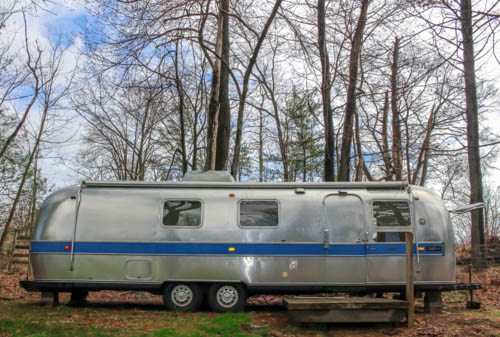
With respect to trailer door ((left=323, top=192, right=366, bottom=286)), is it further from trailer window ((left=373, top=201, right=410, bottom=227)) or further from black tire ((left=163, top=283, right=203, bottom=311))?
black tire ((left=163, top=283, right=203, bottom=311))

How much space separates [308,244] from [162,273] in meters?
3.04

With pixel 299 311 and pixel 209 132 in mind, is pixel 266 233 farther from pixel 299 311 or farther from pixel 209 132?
pixel 209 132

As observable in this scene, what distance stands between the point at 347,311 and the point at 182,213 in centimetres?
Result: 387

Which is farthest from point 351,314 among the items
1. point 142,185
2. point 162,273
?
point 142,185

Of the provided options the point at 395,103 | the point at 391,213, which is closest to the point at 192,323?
the point at 391,213

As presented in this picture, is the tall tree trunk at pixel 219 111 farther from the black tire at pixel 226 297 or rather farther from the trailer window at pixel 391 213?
the trailer window at pixel 391 213

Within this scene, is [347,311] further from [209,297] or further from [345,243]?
[209,297]

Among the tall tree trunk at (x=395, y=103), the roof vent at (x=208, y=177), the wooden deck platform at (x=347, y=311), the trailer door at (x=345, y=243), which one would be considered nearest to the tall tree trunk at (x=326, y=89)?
the tall tree trunk at (x=395, y=103)

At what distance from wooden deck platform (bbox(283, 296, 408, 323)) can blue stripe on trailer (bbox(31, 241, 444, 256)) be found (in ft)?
5.13

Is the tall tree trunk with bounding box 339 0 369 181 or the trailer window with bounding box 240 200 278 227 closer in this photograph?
the trailer window with bounding box 240 200 278 227

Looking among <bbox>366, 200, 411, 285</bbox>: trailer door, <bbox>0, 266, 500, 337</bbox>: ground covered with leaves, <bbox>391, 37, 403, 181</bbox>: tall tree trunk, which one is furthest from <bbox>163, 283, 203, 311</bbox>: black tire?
<bbox>391, 37, 403, 181</bbox>: tall tree trunk

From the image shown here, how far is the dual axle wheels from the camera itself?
905 cm

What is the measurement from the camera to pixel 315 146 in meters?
Result: 27.5

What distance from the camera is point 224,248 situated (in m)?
9.09
